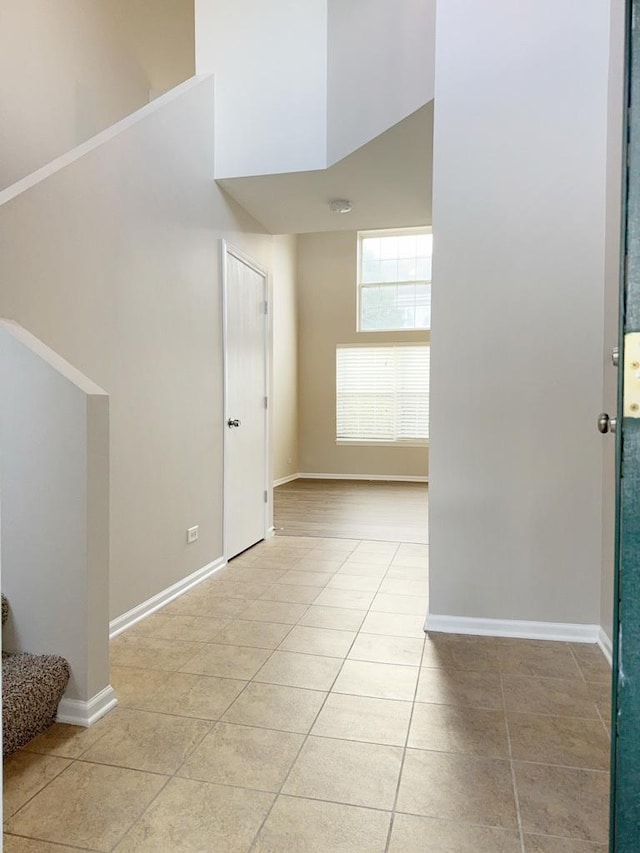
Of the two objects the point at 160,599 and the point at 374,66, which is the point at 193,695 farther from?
the point at 374,66

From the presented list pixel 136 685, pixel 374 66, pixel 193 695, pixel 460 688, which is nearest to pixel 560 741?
pixel 460 688

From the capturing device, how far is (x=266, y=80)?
353 centimetres

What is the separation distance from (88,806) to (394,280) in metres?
7.69

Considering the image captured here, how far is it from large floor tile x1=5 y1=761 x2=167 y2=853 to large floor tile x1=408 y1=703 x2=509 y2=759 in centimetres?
81

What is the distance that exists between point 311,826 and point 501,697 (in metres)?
0.94

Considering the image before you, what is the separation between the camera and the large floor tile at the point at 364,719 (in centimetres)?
181

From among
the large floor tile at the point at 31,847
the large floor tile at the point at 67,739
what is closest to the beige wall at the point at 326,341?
the large floor tile at the point at 67,739

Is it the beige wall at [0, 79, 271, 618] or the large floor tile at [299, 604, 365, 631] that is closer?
the beige wall at [0, 79, 271, 618]

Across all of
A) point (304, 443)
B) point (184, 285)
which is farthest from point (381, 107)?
point (304, 443)

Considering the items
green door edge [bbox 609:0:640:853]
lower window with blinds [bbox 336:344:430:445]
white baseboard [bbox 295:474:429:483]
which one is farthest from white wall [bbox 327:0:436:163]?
white baseboard [bbox 295:474:429:483]

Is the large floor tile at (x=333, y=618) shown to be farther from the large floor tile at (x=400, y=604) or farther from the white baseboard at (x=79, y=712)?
the white baseboard at (x=79, y=712)

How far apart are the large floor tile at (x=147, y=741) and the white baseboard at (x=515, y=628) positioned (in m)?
1.25

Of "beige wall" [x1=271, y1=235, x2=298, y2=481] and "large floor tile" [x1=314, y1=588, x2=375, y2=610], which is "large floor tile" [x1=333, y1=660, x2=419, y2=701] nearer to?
"large floor tile" [x1=314, y1=588, x2=375, y2=610]

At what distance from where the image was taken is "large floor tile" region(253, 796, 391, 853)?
4.39 ft
